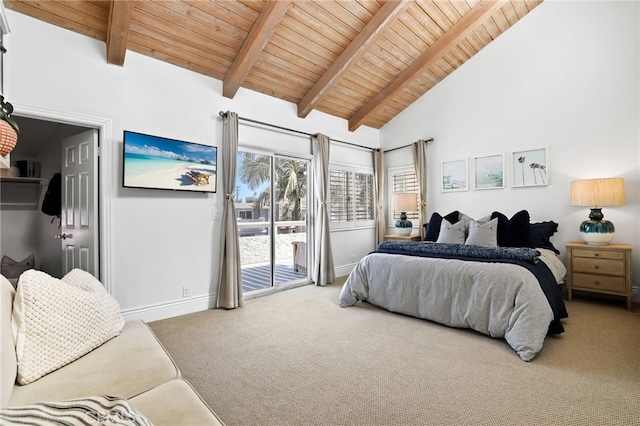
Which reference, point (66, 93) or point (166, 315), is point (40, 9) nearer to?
point (66, 93)

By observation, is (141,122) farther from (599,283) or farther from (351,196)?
(599,283)

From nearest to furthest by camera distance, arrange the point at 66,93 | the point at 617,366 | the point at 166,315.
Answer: the point at 617,366, the point at 66,93, the point at 166,315

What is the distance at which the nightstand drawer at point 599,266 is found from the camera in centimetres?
332

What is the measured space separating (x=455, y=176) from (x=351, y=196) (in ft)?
5.90

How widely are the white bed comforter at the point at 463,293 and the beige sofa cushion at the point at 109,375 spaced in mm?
2328

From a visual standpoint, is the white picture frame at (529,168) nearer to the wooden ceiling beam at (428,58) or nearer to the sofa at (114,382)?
the wooden ceiling beam at (428,58)

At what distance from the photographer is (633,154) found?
3604 millimetres

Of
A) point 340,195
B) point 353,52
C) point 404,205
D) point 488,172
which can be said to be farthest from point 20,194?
point 488,172

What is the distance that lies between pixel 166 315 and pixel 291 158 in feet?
8.91

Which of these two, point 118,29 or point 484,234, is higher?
point 118,29

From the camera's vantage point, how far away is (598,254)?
11.3 ft

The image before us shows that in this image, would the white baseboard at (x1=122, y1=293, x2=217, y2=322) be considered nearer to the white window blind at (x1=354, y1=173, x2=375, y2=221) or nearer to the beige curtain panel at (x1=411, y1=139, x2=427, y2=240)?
the white window blind at (x1=354, y1=173, x2=375, y2=221)

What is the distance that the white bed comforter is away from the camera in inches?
92.4

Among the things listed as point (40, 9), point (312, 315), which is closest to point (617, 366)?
point (312, 315)
